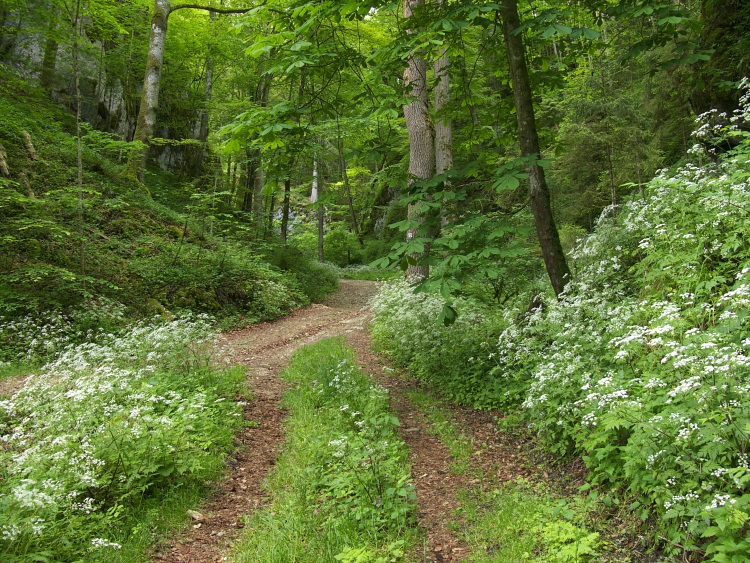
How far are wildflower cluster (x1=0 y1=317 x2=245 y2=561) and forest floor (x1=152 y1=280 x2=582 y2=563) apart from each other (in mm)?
363

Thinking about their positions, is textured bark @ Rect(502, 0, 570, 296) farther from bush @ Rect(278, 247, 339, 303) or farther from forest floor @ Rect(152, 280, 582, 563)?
bush @ Rect(278, 247, 339, 303)

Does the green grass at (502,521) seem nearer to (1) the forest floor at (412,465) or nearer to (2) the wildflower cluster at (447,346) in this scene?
(1) the forest floor at (412,465)

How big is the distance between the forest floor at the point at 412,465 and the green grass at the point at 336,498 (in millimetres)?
191

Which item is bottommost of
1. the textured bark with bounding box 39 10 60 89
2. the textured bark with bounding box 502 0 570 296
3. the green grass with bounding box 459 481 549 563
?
the green grass with bounding box 459 481 549 563

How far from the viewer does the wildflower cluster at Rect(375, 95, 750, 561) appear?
8.75 feet

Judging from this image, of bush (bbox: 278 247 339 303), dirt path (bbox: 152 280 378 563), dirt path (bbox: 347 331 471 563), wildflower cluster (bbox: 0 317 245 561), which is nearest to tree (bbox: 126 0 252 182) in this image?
bush (bbox: 278 247 339 303)

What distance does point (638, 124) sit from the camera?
11.5 m

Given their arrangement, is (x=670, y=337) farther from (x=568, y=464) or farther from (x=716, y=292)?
(x=568, y=464)

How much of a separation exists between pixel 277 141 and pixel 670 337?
14.9ft

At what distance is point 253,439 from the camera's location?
18.7 feet

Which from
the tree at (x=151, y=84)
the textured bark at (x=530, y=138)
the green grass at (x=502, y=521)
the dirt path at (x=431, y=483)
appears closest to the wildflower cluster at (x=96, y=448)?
the dirt path at (x=431, y=483)

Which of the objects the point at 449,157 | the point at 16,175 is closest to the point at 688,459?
the point at 449,157

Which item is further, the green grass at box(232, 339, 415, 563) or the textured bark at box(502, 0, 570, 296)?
the textured bark at box(502, 0, 570, 296)

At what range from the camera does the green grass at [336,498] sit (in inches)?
138
